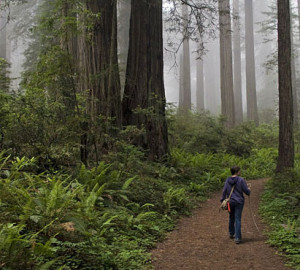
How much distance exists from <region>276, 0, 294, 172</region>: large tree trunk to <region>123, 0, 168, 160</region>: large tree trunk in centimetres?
360

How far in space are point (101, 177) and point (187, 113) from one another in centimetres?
1165

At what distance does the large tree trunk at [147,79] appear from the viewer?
10.7 m

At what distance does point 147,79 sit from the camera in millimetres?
10938

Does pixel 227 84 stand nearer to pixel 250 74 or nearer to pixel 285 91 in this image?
pixel 250 74

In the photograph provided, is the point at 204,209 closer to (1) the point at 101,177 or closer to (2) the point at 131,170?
(2) the point at 131,170

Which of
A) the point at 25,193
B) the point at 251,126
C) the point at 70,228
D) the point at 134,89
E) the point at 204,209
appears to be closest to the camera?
the point at 70,228

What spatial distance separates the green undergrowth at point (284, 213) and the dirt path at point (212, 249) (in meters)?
0.19

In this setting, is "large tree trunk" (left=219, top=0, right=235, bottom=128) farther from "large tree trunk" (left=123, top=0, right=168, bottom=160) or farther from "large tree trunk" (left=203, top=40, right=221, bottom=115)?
"large tree trunk" (left=203, top=40, right=221, bottom=115)

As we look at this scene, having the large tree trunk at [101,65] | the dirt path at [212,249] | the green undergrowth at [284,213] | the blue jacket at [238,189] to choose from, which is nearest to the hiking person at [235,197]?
the blue jacket at [238,189]

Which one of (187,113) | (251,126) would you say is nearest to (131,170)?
(187,113)

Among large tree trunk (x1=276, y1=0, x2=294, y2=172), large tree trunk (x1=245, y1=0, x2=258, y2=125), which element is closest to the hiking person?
large tree trunk (x1=276, y1=0, x2=294, y2=172)

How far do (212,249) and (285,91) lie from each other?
21.2 feet

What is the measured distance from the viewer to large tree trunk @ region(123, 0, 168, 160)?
10.7 meters

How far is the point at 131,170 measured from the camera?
28.7 feet
